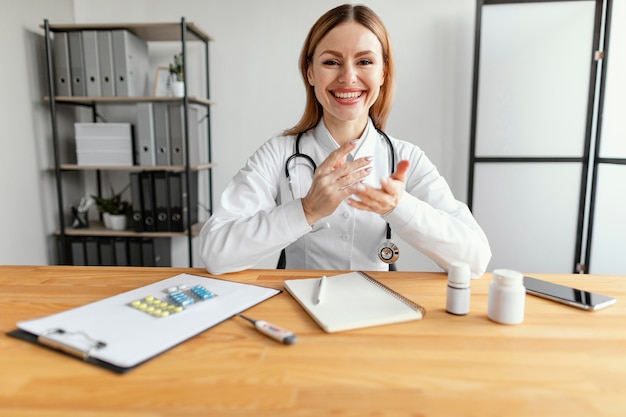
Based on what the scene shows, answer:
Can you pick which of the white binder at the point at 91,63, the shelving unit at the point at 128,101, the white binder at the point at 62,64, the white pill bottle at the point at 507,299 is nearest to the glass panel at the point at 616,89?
the white pill bottle at the point at 507,299

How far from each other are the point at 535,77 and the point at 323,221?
5.94ft

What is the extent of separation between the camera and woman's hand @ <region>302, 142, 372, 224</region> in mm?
1000

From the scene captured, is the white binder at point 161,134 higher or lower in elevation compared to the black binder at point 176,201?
higher

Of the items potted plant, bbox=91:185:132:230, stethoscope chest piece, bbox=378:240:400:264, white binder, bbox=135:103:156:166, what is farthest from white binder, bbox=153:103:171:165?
stethoscope chest piece, bbox=378:240:400:264

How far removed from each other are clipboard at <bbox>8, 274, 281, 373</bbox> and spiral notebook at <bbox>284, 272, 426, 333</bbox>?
82 mm

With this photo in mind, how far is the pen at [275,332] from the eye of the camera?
677mm

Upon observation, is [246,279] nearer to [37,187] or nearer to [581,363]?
[581,363]

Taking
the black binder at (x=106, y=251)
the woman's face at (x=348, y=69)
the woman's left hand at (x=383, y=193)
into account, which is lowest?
the black binder at (x=106, y=251)

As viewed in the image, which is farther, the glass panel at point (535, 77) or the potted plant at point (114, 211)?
the potted plant at point (114, 211)

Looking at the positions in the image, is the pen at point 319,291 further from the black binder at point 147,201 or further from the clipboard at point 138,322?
the black binder at point 147,201

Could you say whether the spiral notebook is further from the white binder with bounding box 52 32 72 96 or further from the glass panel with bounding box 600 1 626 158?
the white binder with bounding box 52 32 72 96

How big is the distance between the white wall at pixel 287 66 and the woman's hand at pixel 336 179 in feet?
5.97

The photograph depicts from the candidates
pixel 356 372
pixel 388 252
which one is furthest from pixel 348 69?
pixel 356 372

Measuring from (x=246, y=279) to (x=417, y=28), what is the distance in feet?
7.16
